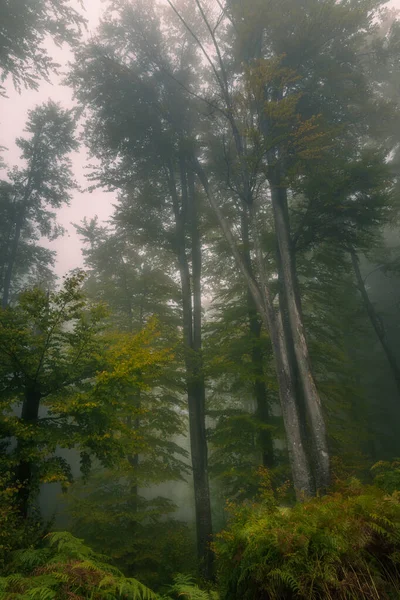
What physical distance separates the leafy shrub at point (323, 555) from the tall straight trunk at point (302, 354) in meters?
3.52

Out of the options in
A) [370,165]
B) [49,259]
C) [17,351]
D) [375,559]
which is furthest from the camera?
[49,259]

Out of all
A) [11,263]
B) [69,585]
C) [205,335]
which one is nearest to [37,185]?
[11,263]

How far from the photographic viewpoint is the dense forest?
11.1 feet

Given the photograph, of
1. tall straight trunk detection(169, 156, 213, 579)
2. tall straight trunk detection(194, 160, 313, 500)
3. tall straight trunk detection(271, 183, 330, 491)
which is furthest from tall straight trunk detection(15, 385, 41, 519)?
tall straight trunk detection(271, 183, 330, 491)

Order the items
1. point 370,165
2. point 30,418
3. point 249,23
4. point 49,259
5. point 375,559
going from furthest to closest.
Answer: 1. point 49,259
2. point 249,23
3. point 370,165
4. point 30,418
5. point 375,559

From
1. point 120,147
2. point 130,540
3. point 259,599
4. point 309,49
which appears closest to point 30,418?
point 130,540

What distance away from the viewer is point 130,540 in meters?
8.73

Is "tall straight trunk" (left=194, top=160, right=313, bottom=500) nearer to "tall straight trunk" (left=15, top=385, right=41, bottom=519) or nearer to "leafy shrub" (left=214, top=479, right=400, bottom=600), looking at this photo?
"leafy shrub" (left=214, top=479, right=400, bottom=600)

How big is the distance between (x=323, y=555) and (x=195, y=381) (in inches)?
295

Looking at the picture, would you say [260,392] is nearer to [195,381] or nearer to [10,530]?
[195,381]

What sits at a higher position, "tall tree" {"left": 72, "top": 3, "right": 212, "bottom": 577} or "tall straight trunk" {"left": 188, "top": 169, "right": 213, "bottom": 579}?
"tall tree" {"left": 72, "top": 3, "right": 212, "bottom": 577}

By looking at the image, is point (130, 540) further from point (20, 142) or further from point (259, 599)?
point (20, 142)

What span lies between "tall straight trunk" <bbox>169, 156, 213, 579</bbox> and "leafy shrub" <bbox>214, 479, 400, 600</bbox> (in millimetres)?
6315

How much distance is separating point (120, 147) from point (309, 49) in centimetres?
743
